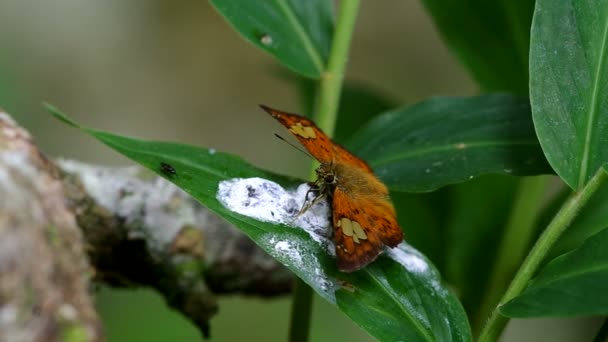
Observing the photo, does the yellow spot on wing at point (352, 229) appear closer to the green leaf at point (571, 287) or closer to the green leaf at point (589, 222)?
the green leaf at point (571, 287)

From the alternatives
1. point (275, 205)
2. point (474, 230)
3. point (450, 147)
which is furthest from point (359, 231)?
point (474, 230)

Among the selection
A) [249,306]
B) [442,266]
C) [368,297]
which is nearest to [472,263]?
[442,266]

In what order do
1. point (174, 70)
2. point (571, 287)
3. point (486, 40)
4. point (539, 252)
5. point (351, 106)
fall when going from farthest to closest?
point (174, 70), point (351, 106), point (486, 40), point (539, 252), point (571, 287)

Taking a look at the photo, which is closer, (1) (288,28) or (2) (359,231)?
(2) (359,231)

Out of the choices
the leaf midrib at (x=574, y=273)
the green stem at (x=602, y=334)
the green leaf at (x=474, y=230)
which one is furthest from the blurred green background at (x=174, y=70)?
the leaf midrib at (x=574, y=273)

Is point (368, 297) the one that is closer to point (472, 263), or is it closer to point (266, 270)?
point (266, 270)

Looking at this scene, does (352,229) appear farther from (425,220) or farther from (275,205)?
(425,220)
